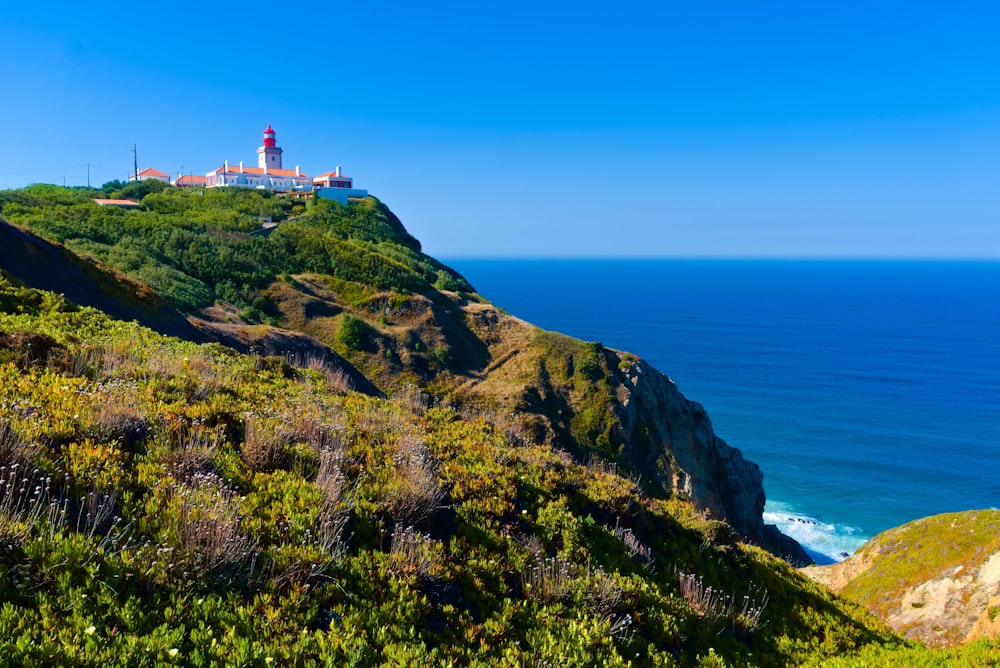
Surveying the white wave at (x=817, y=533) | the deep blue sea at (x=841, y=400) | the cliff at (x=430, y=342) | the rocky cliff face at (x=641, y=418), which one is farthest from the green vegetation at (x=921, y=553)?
the deep blue sea at (x=841, y=400)

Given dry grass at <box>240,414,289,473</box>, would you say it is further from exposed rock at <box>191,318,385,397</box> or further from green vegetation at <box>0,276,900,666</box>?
exposed rock at <box>191,318,385,397</box>

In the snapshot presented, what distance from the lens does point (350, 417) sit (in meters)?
9.78

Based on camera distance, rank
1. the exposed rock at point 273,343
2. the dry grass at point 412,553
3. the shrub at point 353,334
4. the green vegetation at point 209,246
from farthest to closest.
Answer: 1. the shrub at point 353,334
2. the green vegetation at point 209,246
3. the exposed rock at point 273,343
4. the dry grass at point 412,553

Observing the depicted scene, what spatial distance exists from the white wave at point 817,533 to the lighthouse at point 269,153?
330 ft

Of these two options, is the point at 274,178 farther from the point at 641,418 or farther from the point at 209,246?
the point at 641,418

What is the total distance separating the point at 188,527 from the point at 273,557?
825 mm

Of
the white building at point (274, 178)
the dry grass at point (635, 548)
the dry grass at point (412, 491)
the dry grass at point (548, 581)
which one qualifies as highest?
the white building at point (274, 178)

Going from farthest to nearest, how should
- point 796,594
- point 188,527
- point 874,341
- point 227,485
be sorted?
point 874,341 < point 796,594 < point 227,485 < point 188,527

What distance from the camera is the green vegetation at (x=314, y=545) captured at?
14.9 feet

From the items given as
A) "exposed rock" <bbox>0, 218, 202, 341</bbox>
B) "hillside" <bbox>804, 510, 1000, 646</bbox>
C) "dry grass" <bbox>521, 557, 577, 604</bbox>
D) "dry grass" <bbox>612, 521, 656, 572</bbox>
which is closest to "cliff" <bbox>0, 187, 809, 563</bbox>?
Answer: "exposed rock" <bbox>0, 218, 202, 341</bbox>

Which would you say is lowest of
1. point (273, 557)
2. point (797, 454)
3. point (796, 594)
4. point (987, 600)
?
point (797, 454)

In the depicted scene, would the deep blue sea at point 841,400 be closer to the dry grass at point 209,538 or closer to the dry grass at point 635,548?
the dry grass at point 635,548

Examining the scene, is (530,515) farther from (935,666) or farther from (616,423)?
(616,423)

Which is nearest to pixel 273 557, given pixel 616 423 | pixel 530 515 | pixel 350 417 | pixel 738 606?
pixel 530 515
